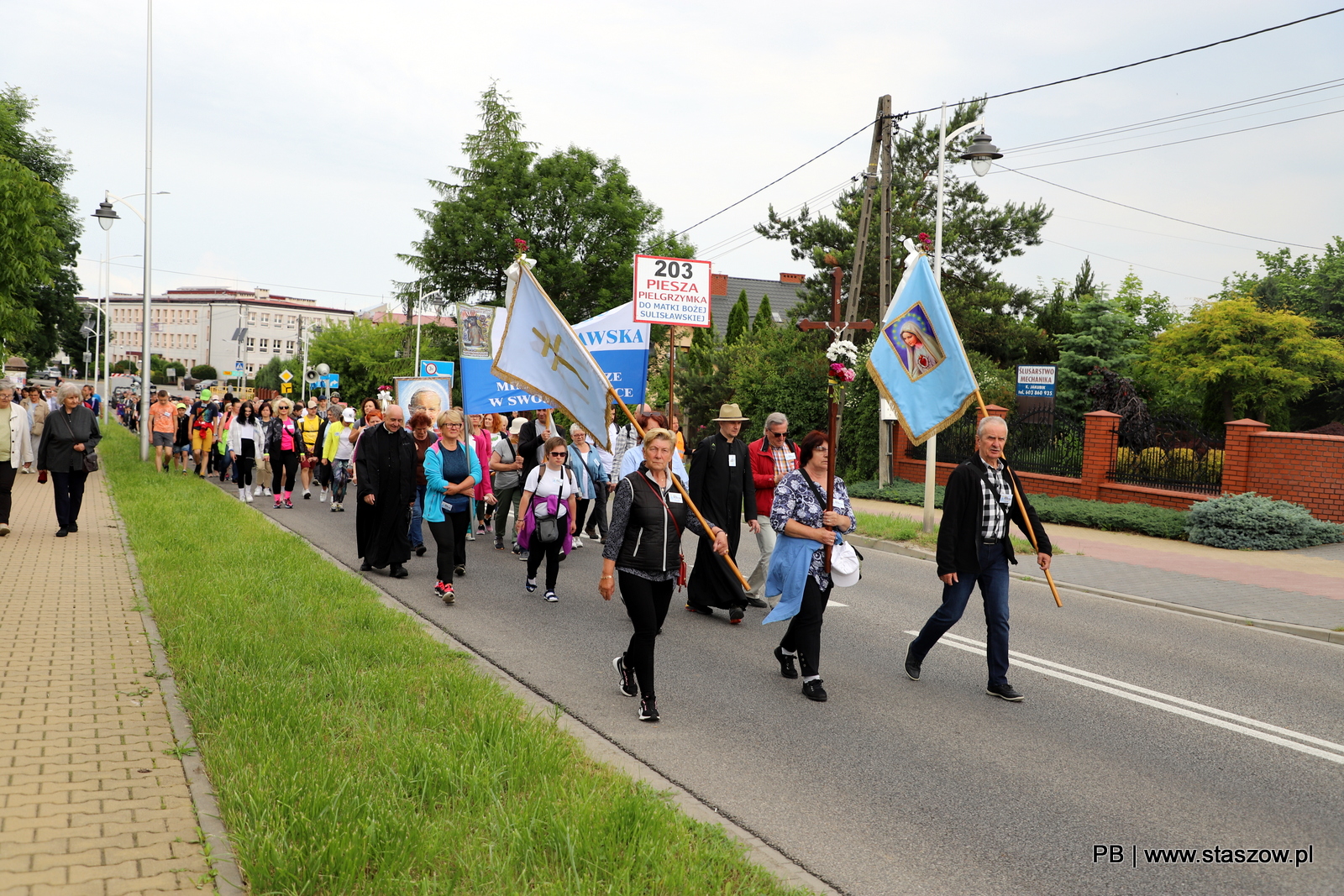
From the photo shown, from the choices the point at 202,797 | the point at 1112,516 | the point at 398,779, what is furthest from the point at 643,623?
the point at 1112,516

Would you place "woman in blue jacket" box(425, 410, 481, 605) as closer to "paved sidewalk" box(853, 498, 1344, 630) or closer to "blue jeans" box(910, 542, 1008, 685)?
"blue jeans" box(910, 542, 1008, 685)

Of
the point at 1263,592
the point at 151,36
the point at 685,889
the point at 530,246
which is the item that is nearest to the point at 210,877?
the point at 685,889

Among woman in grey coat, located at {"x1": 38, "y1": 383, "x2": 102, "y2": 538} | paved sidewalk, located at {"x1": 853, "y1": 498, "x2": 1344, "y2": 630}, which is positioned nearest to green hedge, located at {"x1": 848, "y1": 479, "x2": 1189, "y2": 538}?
paved sidewalk, located at {"x1": 853, "y1": 498, "x2": 1344, "y2": 630}

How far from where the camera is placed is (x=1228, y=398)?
3067 centimetres

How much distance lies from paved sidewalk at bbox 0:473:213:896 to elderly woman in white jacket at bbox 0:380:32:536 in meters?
3.95

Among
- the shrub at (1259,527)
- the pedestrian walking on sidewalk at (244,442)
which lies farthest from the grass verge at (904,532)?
the pedestrian walking on sidewalk at (244,442)

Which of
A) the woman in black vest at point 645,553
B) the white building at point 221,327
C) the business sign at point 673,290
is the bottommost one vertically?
the woman in black vest at point 645,553

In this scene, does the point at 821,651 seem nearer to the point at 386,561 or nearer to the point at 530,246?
the point at 386,561

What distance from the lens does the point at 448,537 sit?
10070 millimetres

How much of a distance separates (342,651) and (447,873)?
3.37m

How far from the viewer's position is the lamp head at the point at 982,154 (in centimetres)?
1670

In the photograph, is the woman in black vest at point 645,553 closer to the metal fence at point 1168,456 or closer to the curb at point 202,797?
the curb at point 202,797

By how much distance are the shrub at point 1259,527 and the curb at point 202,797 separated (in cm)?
1410

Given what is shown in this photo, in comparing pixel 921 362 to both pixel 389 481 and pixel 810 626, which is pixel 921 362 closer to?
pixel 810 626
